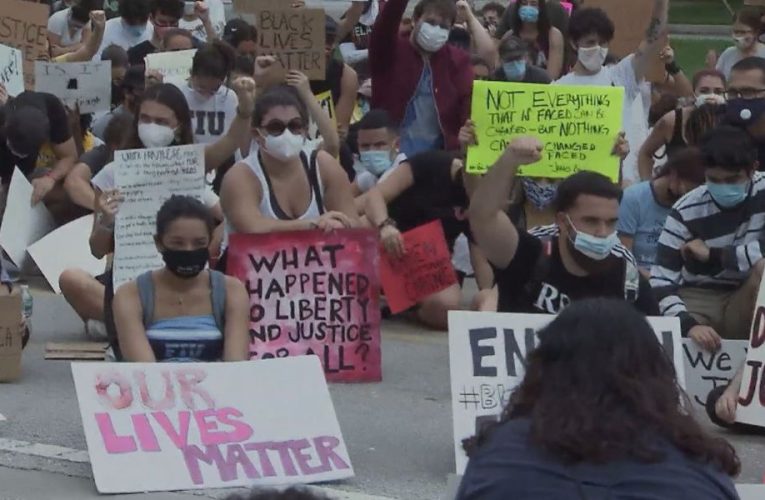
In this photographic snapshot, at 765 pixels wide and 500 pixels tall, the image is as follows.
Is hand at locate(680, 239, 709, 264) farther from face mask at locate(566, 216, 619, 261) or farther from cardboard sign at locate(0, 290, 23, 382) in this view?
cardboard sign at locate(0, 290, 23, 382)

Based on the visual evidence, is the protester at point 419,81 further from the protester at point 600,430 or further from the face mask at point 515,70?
the protester at point 600,430

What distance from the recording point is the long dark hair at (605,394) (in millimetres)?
3504

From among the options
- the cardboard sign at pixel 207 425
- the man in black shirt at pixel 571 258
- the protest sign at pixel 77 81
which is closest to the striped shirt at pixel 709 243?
the man in black shirt at pixel 571 258

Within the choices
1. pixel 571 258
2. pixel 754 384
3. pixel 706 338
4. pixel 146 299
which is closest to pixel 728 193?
pixel 706 338

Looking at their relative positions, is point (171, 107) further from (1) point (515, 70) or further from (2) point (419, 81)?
(1) point (515, 70)

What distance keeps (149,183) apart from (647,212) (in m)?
2.54

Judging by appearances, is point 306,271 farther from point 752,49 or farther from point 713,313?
point 752,49

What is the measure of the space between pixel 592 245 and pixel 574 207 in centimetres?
17

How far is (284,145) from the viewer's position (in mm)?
8625

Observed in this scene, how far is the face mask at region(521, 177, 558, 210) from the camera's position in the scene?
33.2 ft

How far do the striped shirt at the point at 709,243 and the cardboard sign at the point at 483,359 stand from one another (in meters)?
1.43

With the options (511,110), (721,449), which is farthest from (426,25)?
(721,449)

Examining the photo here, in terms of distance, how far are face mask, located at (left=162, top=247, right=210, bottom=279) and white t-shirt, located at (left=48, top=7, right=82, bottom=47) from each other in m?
9.14

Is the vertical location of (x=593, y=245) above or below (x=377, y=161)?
above
